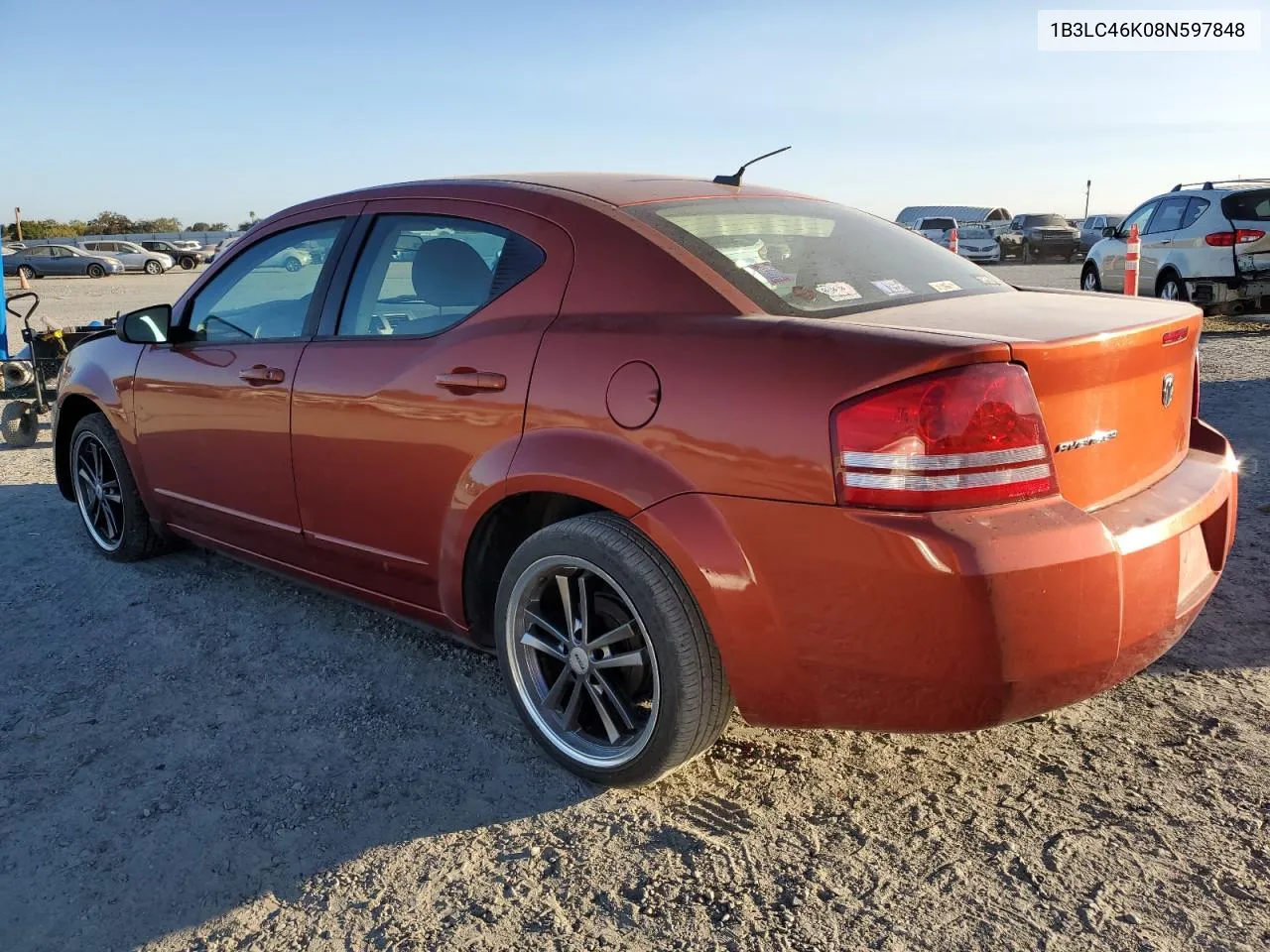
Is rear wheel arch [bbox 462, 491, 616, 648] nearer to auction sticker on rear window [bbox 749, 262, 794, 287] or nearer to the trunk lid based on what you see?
auction sticker on rear window [bbox 749, 262, 794, 287]

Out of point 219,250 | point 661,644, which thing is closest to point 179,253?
point 219,250

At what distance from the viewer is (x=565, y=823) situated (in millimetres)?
2529

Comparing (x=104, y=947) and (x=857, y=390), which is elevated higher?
(x=857, y=390)

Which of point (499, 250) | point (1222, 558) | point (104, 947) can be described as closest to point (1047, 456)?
point (1222, 558)

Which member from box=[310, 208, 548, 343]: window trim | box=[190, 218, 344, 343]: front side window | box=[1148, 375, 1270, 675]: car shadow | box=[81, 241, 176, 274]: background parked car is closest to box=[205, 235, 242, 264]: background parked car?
box=[190, 218, 344, 343]: front side window

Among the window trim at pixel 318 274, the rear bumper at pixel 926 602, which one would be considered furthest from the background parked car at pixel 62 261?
the rear bumper at pixel 926 602

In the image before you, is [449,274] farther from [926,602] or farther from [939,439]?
[926,602]

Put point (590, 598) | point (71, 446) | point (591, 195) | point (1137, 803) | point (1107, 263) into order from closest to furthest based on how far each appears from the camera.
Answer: point (1137, 803) < point (590, 598) < point (591, 195) < point (71, 446) < point (1107, 263)

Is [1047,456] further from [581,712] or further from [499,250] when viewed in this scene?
[499,250]

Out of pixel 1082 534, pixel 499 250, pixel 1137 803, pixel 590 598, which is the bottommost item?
pixel 1137 803

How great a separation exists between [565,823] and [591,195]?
5.63 feet

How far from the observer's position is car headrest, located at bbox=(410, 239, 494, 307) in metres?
2.97

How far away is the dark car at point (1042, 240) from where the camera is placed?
105 ft

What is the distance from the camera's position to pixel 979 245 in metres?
31.1
